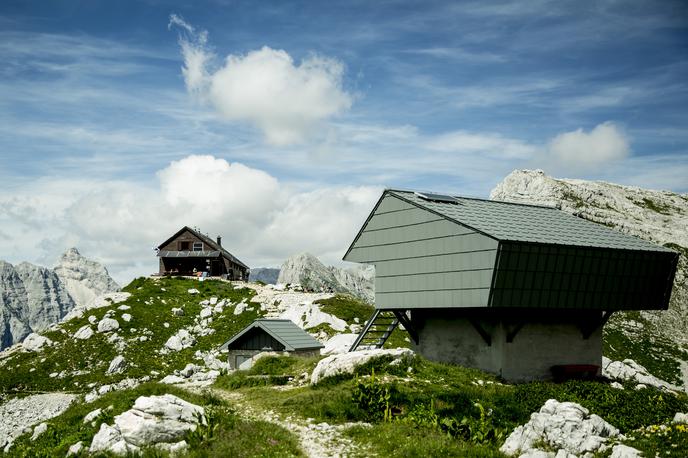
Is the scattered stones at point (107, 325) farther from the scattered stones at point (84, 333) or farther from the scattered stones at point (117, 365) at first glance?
the scattered stones at point (117, 365)

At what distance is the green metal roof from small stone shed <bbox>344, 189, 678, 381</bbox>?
18.1 feet

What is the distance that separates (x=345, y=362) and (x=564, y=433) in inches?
476

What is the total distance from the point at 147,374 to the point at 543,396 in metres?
35.0

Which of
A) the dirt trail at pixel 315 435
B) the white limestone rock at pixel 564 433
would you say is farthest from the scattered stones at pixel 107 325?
the white limestone rock at pixel 564 433

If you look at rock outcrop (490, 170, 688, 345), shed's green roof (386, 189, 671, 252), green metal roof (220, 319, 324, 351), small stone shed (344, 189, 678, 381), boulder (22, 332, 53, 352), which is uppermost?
rock outcrop (490, 170, 688, 345)

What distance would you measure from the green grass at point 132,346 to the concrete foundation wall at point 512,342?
25886mm

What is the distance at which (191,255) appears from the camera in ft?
301

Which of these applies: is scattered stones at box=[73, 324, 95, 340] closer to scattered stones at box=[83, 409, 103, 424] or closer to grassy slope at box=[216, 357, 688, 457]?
grassy slope at box=[216, 357, 688, 457]

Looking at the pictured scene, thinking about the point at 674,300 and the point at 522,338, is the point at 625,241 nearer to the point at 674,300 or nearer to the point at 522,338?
the point at 522,338

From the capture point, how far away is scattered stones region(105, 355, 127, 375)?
50.8 meters

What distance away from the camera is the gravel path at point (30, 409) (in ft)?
134

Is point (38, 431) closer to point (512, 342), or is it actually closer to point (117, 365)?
point (512, 342)

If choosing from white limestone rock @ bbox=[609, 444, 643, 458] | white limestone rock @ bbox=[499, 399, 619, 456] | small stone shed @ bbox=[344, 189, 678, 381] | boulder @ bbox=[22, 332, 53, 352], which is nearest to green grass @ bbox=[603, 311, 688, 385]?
small stone shed @ bbox=[344, 189, 678, 381]

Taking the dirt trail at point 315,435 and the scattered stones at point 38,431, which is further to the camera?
the scattered stones at point 38,431
